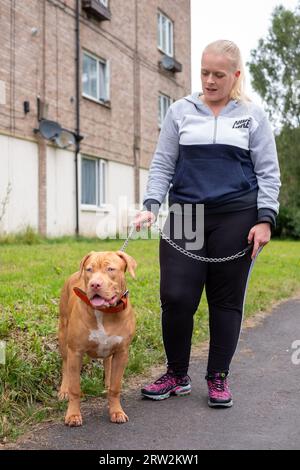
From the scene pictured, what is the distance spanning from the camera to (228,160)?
12.6ft

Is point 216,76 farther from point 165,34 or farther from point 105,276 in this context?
point 165,34

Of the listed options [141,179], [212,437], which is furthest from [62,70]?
[212,437]

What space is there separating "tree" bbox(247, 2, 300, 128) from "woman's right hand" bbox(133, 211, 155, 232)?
2666cm

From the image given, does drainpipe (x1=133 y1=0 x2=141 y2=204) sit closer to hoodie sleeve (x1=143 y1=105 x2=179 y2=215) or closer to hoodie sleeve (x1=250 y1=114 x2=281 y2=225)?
hoodie sleeve (x1=143 y1=105 x2=179 y2=215)

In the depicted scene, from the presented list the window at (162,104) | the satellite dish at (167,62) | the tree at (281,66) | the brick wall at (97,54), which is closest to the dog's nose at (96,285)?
the brick wall at (97,54)

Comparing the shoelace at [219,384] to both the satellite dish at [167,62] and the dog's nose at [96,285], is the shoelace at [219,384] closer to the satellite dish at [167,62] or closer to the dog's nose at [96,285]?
the dog's nose at [96,285]

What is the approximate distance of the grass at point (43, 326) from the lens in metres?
3.76

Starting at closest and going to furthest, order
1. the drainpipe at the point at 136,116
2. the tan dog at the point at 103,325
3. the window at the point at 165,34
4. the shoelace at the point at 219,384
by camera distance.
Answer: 1. the tan dog at the point at 103,325
2. the shoelace at the point at 219,384
3. the drainpipe at the point at 136,116
4. the window at the point at 165,34

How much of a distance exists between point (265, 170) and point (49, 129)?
38.0 ft

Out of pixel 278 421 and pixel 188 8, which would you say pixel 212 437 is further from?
pixel 188 8

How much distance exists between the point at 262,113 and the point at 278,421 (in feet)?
6.16

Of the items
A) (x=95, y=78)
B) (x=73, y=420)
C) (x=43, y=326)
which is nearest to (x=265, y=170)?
(x=73, y=420)

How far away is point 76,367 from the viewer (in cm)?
354
